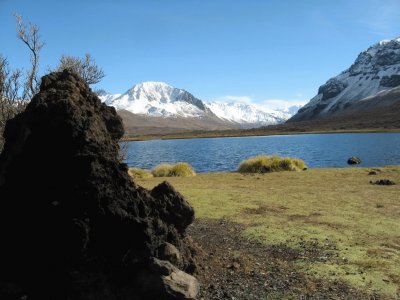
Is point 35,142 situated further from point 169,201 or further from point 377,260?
point 377,260

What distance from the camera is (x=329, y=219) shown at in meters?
16.8

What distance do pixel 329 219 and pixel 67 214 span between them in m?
11.2

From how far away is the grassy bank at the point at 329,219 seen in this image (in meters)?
11.4

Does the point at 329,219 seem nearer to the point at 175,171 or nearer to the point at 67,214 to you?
the point at 67,214

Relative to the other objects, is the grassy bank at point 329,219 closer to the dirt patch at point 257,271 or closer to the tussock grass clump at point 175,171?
the dirt patch at point 257,271

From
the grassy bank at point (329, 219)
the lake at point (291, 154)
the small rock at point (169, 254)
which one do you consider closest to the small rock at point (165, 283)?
the small rock at point (169, 254)

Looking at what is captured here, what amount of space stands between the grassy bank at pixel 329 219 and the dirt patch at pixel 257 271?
0.34 metres

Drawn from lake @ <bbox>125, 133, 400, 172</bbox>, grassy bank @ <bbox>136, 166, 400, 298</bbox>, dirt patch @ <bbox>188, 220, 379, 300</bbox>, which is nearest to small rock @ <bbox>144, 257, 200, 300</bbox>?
dirt patch @ <bbox>188, 220, 379, 300</bbox>

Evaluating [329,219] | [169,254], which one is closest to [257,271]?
[169,254]

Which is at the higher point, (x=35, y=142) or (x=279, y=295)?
(x=35, y=142)

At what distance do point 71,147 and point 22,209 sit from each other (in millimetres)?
1650

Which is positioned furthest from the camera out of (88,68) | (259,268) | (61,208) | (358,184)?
(88,68)

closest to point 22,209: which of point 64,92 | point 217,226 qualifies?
point 64,92

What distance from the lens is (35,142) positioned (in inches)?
372
